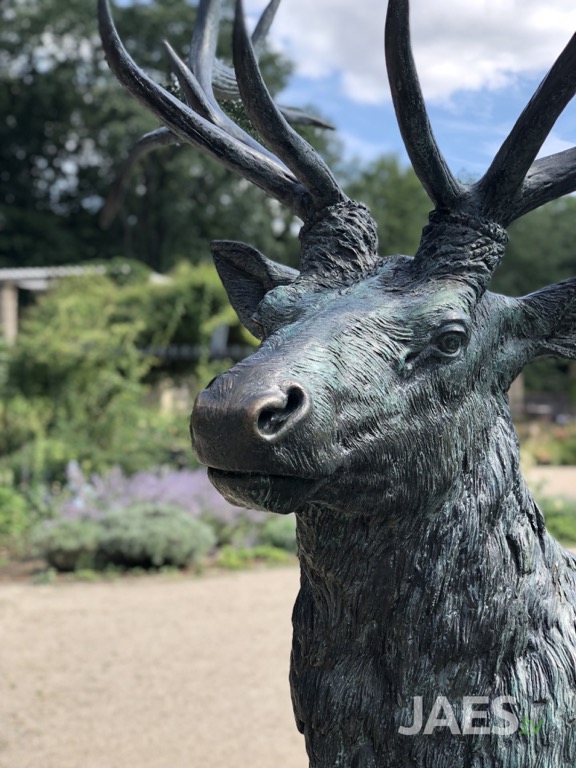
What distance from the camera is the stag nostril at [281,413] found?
1.46 m

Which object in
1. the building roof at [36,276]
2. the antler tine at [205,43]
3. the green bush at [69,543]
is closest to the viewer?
the antler tine at [205,43]

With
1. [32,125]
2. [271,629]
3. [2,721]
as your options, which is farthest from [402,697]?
[32,125]

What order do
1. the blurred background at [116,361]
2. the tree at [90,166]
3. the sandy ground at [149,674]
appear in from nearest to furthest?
the sandy ground at [149,674] < the blurred background at [116,361] < the tree at [90,166]

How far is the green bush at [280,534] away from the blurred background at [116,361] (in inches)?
0.9

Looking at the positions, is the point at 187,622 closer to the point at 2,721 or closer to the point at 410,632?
the point at 2,721

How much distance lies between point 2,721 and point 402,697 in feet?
13.0

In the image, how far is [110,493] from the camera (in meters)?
9.21

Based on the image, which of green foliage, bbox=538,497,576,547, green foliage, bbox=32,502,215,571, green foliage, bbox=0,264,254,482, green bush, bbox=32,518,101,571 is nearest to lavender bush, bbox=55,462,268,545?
green foliage, bbox=32,502,215,571

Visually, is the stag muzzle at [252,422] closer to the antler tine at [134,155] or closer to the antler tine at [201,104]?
the antler tine at [201,104]

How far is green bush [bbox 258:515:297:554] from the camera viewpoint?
360 inches

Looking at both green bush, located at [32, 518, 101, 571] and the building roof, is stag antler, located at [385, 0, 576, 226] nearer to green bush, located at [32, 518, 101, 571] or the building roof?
green bush, located at [32, 518, 101, 571]

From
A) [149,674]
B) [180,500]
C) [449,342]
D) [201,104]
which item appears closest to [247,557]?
[180,500]

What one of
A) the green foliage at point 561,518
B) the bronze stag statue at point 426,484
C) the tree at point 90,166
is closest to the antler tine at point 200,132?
the bronze stag statue at point 426,484

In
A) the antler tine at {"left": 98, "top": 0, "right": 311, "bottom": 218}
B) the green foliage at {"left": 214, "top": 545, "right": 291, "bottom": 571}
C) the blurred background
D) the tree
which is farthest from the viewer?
the tree
